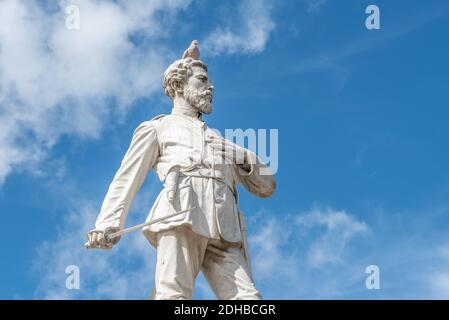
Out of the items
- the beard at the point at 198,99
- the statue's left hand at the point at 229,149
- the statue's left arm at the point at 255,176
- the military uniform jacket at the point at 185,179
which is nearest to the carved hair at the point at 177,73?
the beard at the point at 198,99

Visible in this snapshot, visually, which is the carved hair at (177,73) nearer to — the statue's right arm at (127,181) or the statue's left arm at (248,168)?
the statue's right arm at (127,181)

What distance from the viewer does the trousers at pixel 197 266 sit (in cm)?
1139

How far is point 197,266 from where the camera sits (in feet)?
38.6

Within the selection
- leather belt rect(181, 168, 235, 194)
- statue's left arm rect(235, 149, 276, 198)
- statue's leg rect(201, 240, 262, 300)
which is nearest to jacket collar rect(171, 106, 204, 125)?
statue's left arm rect(235, 149, 276, 198)

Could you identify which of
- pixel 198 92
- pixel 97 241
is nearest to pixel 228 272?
pixel 97 241

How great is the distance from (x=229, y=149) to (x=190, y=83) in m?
1.10

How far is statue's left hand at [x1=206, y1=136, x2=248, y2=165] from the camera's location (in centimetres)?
1260

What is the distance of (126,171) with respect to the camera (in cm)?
1242

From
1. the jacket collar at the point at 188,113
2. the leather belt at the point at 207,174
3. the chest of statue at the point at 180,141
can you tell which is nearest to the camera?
the leather belt at the point at 207,174

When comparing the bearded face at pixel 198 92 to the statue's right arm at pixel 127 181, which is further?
the bearded face at pixel 198 92
